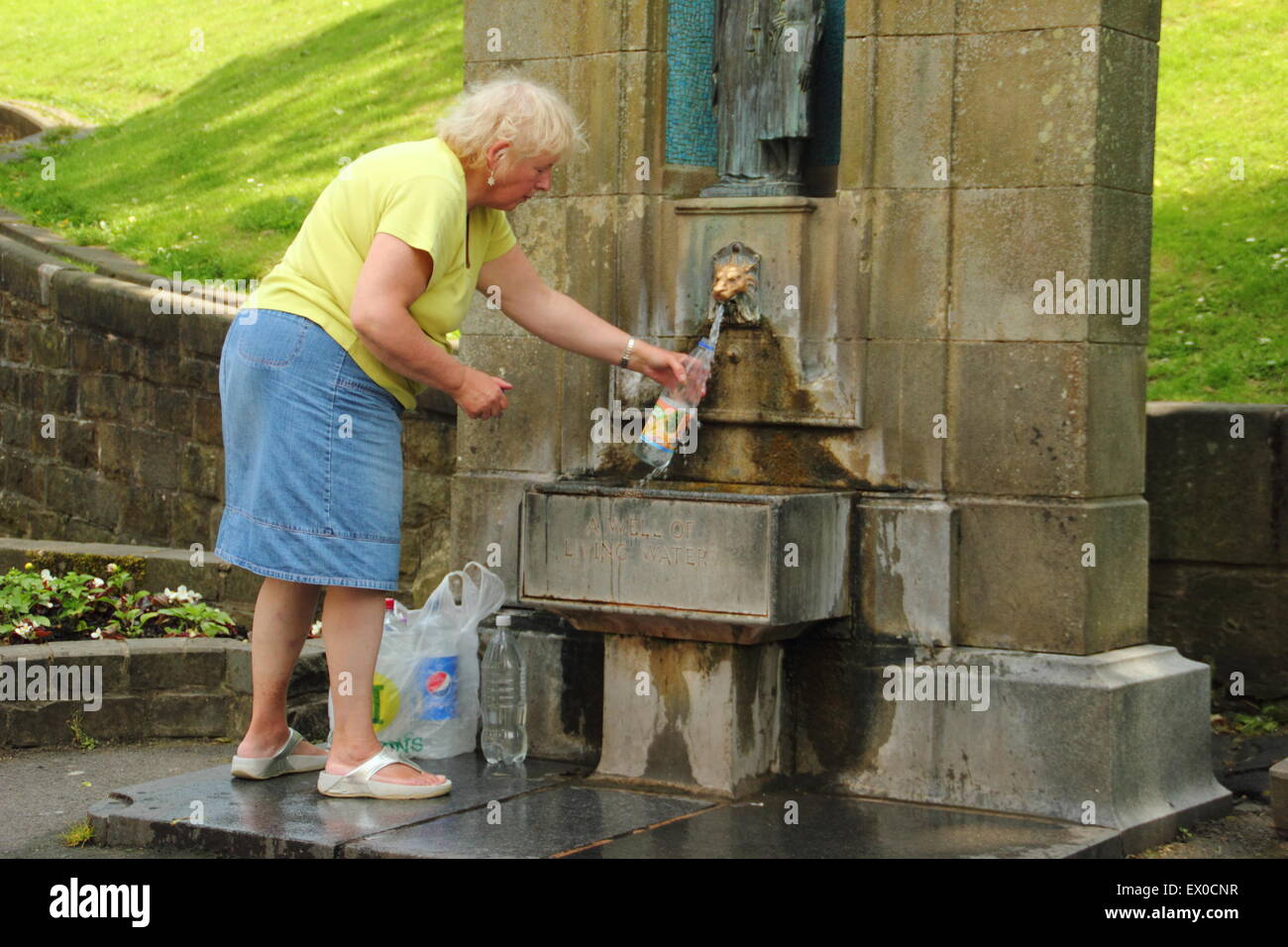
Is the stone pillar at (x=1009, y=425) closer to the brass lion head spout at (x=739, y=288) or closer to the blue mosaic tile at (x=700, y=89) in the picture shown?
the brass lion head spout at (x=739, y=288)


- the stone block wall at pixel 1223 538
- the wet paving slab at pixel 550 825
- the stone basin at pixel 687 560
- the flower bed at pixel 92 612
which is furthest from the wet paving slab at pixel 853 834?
the flower bed at pixel 92 612

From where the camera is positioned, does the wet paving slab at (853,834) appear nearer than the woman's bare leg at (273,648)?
Yes

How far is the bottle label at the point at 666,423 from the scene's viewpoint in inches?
221

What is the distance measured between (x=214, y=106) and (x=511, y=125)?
13.7 meters

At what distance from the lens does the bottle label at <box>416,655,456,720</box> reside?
576cm

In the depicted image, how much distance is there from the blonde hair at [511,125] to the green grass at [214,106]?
704 cm

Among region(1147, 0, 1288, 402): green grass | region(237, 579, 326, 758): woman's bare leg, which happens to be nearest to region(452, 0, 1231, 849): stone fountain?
region(237, 579, 326, 758): woman's bare leg

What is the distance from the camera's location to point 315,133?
624 inches

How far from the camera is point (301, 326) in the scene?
496 centimetres

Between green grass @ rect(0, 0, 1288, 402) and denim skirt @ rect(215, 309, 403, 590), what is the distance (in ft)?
15.3

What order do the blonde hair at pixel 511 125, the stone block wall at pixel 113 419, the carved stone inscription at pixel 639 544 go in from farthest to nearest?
1. the stone block wall at pixel 113 419
2. the carved stone inscription at pixel 639 544
3. the blonde hair at pixel 511 125

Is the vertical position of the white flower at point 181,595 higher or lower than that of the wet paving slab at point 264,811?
higher

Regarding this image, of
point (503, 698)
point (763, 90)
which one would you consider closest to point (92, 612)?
point (503, 698)

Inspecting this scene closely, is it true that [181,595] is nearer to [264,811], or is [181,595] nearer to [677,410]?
[264,811]
